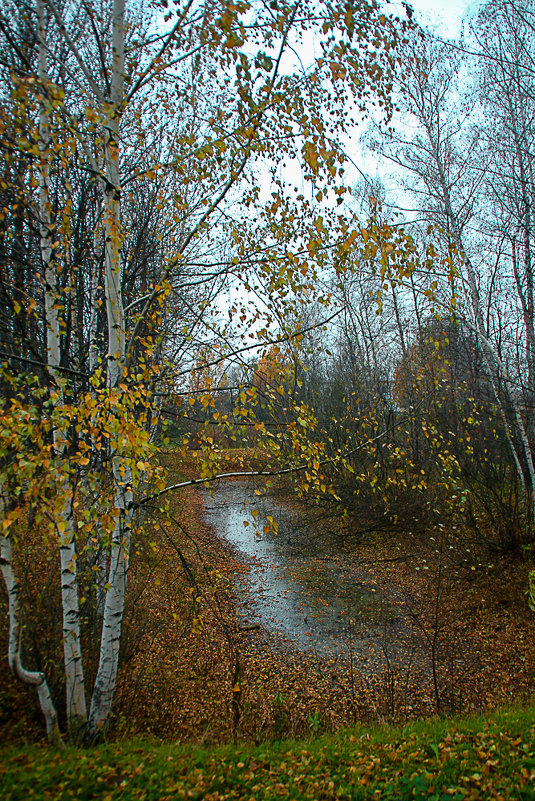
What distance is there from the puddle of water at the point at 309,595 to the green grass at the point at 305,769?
1820 mm

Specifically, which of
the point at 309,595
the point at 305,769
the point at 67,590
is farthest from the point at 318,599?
the point at 67,590

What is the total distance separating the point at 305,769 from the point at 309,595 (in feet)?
15.1

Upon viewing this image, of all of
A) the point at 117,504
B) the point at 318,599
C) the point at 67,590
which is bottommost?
the point at 318,599

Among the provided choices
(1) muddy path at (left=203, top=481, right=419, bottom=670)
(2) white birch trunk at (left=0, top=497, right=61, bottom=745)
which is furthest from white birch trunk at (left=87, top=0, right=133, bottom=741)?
(1) muddy path at (left=203, top=481, right=419, bottom=670)

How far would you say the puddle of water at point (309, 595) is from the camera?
19.5ft

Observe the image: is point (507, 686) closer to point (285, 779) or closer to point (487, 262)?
point (285, 779)

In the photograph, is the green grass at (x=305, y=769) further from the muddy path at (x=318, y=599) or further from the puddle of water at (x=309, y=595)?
the puddle of water at (x=309, y=595)

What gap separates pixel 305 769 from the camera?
2844 millimetres

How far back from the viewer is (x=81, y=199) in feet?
18.9

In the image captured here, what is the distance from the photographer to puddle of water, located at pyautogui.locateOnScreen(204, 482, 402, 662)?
5.95 meters

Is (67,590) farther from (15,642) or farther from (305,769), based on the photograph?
(305,769)

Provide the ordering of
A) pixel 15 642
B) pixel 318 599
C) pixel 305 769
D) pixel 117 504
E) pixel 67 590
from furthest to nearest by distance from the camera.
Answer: pixel 318 599, pixel 117 504, pixel 67 590, pixel 15 642, pixel 305 769

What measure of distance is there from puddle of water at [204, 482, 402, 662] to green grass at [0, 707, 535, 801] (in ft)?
5.97

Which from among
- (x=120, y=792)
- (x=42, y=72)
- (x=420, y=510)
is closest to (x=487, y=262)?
(x=420, y=510)
